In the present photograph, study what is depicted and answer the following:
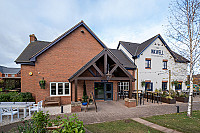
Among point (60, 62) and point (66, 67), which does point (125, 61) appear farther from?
point (60, 62)

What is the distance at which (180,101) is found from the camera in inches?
483

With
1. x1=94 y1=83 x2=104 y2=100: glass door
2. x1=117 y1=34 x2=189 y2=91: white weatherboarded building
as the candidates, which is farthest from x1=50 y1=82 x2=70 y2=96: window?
x1=117 y1=34 x2=189 y2=91: white weatherboarded building

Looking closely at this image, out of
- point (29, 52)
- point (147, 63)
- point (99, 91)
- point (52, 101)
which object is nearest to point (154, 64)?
point (147, 63)

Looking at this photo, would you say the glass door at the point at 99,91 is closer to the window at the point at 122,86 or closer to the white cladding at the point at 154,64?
the window at the point at 122,86

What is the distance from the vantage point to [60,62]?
435 inches

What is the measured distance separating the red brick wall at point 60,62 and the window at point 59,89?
0.32 meters

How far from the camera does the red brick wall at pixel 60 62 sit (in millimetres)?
10461

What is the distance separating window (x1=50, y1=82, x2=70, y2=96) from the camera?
1067 cm

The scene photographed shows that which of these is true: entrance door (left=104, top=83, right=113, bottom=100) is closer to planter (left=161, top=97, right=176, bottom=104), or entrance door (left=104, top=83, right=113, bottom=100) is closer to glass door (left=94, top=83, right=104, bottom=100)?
glass door (left=94, top=83, right=104, bottom=100)

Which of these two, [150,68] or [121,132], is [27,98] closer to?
[121,132]

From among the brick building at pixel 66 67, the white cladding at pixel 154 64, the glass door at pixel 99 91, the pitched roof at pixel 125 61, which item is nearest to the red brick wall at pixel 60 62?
the brick building at pixel 66 67

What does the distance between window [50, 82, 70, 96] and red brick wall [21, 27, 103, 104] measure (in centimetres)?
32

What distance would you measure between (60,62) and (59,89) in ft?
9.31

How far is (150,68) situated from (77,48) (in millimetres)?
11108
